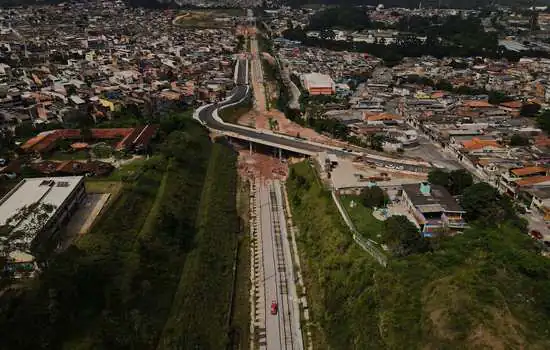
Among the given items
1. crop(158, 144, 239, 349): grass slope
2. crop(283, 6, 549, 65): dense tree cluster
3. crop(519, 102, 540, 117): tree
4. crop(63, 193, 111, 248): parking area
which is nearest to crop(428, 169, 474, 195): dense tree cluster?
crop(158, 144, 239, 349): grass slope

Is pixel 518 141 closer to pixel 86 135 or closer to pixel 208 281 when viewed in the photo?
pixel 208 281

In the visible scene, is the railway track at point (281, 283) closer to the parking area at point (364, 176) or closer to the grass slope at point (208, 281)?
the grass slope at point (208, 281)

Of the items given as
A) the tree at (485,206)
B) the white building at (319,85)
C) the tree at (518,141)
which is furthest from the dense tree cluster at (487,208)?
the white building at (319,85)

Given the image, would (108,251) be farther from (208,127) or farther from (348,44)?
(348,44)

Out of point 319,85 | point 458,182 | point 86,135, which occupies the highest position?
point 319,85

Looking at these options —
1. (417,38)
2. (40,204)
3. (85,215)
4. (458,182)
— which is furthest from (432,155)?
(417,38)
